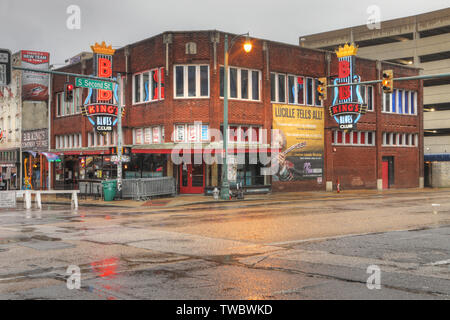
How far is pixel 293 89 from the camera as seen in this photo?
35781 mm

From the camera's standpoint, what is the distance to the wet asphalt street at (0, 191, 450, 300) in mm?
6996

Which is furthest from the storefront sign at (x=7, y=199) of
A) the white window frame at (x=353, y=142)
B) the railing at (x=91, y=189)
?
the white window frame at (x=353, y=142)

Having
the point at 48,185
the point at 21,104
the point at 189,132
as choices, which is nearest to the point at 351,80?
the point at 189,132

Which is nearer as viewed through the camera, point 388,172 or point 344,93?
point 344,93

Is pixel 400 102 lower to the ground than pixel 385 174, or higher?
higher

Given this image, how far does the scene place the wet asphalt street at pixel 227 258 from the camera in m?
7.00

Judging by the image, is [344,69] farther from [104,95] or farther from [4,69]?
[4,69]

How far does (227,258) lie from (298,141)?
27121mm

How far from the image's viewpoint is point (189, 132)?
31.9 meters

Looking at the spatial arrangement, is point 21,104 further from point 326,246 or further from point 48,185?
point 326,246

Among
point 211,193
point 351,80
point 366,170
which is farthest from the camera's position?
point 366,170

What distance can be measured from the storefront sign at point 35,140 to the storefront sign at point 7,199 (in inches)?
793

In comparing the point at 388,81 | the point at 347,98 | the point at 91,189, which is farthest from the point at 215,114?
the point at 388,81
